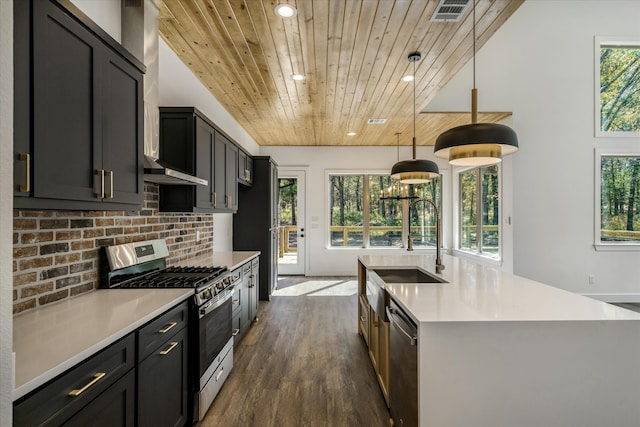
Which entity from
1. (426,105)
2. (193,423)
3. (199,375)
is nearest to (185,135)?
(199,375)

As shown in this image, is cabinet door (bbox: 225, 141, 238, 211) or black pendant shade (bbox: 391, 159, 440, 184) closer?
black pendant shade (bbox: 391, 159, 440, 184)

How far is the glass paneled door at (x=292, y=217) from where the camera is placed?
6.82m

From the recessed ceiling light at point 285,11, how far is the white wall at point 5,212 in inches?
75.5

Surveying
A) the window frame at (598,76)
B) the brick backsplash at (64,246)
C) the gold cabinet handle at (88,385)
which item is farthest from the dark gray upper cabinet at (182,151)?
the window frame at (598,76)

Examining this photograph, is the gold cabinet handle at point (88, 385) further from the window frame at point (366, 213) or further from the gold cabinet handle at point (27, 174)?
the window frame at point (366, 213)

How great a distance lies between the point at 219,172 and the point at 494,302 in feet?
8.93

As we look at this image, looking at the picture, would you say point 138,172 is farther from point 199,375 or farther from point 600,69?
point 600,69

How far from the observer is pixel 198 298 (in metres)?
1.99

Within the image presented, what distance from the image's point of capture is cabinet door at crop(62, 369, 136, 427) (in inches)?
43.4

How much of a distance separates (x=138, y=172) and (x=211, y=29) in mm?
1364

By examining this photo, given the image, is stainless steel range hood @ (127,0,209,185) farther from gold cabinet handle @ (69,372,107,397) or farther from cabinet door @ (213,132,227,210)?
gold cabinet handle @ (69,372,107,397)

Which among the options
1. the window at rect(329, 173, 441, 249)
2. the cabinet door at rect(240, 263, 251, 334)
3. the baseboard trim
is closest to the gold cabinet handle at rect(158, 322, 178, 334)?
the cabinet door at rect(240, 263, 251, 334)

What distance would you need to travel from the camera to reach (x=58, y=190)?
124cm

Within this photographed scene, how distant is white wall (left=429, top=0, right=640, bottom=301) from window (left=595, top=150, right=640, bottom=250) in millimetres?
171
